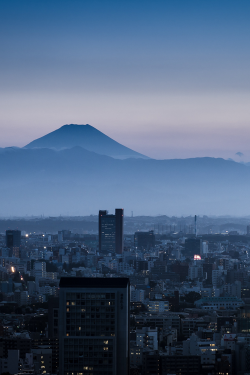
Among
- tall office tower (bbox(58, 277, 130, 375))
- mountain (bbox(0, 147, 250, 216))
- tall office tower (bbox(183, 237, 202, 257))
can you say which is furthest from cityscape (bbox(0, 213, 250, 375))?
mountain (bbox(0, 147, 250, 216))

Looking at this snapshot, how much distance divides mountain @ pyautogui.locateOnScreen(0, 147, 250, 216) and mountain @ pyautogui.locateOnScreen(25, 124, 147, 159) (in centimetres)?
616

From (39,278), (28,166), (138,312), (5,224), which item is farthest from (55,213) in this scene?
(138,312)

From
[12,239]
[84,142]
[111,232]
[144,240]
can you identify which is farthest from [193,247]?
[84,142]

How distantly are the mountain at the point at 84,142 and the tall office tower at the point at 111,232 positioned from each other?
45376 millimetres

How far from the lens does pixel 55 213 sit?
263ft

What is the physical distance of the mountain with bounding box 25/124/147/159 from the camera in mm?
94625

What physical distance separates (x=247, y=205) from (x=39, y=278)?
51.0 meters

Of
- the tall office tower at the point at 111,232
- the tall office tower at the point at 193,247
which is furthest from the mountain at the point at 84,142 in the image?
the tall office tower at the point at 193,247

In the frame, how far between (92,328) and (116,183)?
242 feet

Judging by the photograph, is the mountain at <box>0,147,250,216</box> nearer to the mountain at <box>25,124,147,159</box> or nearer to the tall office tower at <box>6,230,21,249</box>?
the mountain at <box>25,124,147,159</box>

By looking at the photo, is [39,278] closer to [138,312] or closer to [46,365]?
[138,312]

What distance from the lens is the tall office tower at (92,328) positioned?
36.6 ft

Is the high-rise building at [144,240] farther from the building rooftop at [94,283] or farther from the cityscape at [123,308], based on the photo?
the building rooftop at [94,283]

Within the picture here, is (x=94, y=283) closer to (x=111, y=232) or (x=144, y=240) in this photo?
(x=111, y=232)
